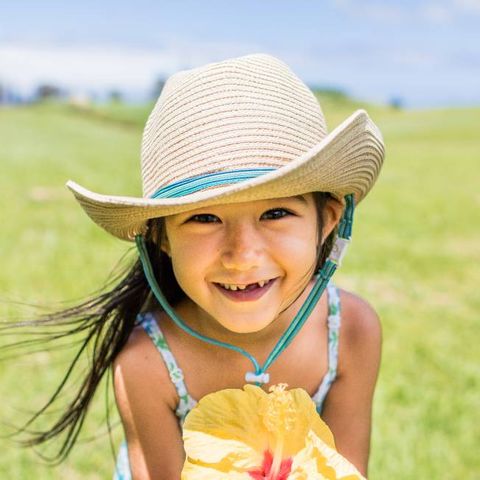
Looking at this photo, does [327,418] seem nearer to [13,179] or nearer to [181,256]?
[181,256]

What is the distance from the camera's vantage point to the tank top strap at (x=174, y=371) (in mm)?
1980

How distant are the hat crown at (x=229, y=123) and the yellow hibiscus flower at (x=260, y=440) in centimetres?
48

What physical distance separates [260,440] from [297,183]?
→ 0.49 metres

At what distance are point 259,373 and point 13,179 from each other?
8.76 m

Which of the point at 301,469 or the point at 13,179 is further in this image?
the point at 13,179

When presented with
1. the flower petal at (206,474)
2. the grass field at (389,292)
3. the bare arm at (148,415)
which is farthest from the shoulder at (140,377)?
the grass field at (389,292)

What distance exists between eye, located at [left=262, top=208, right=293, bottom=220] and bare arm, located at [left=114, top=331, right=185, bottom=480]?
61cm

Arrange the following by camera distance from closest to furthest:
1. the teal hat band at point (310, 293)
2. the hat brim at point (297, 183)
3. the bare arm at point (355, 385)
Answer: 1. the hat brim at point (297, 183)
2. the teal hat band at point (310, 293)
3. the bare arm at point (355, 385)

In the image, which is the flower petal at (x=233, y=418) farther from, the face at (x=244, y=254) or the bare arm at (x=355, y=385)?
→ the bare arm at (x=355, y=385)

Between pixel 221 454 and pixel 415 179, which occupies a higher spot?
pixel 221 454

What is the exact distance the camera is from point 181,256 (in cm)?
162

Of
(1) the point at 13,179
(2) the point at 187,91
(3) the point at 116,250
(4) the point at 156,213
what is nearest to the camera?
(4) the point at 156,213

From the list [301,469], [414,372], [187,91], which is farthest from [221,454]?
[414,372]

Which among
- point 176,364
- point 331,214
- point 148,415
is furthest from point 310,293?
point 148,415
